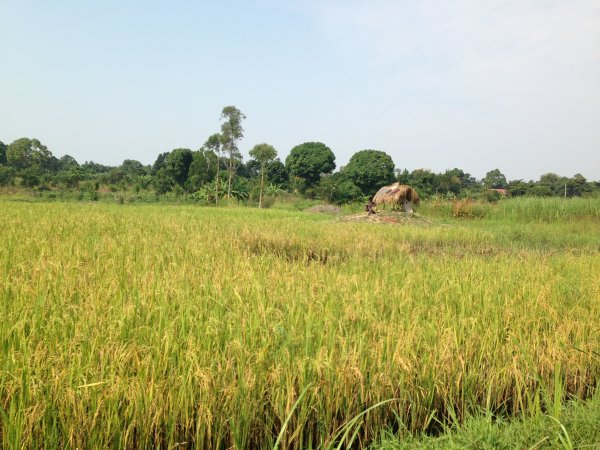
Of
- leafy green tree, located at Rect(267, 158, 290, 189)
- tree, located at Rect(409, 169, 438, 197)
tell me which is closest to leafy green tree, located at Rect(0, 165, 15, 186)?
leafy green tree, located at Rect(267, 158, 290, 189)

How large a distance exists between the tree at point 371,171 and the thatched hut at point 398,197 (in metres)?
17.2

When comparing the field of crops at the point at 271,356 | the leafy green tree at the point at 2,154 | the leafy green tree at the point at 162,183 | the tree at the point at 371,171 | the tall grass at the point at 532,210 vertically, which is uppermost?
the leafy green tree at the point at 2,154

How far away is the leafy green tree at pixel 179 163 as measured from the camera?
101 feet

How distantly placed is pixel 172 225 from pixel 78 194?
1829cm

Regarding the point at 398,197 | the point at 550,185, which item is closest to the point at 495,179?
the point at 550,185

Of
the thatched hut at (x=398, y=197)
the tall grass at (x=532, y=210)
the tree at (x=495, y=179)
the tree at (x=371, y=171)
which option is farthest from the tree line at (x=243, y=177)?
the tree at (x=495, y=179)

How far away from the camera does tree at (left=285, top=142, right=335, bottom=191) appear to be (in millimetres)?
36938

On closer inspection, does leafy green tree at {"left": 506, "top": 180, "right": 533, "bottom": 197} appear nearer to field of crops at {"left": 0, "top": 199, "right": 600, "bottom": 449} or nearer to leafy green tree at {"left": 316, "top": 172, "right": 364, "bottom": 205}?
leafy green tree at {"left": 316, "top": 172, "right": 364, "bottom": 205}

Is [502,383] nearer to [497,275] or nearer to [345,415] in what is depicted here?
[345,415]

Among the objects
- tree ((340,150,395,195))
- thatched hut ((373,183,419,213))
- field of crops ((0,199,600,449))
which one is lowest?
field of crops ((0,199,600,449))

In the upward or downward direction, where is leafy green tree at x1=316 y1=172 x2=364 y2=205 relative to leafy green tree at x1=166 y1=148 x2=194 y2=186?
downward

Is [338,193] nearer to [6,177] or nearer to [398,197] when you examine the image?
[398,197]

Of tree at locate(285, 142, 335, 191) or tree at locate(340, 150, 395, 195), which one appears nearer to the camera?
tree at locate(340, 150, 395, 195)

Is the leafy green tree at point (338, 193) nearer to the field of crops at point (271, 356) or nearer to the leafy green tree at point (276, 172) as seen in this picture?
the leafy green tree at point (276, 172)
